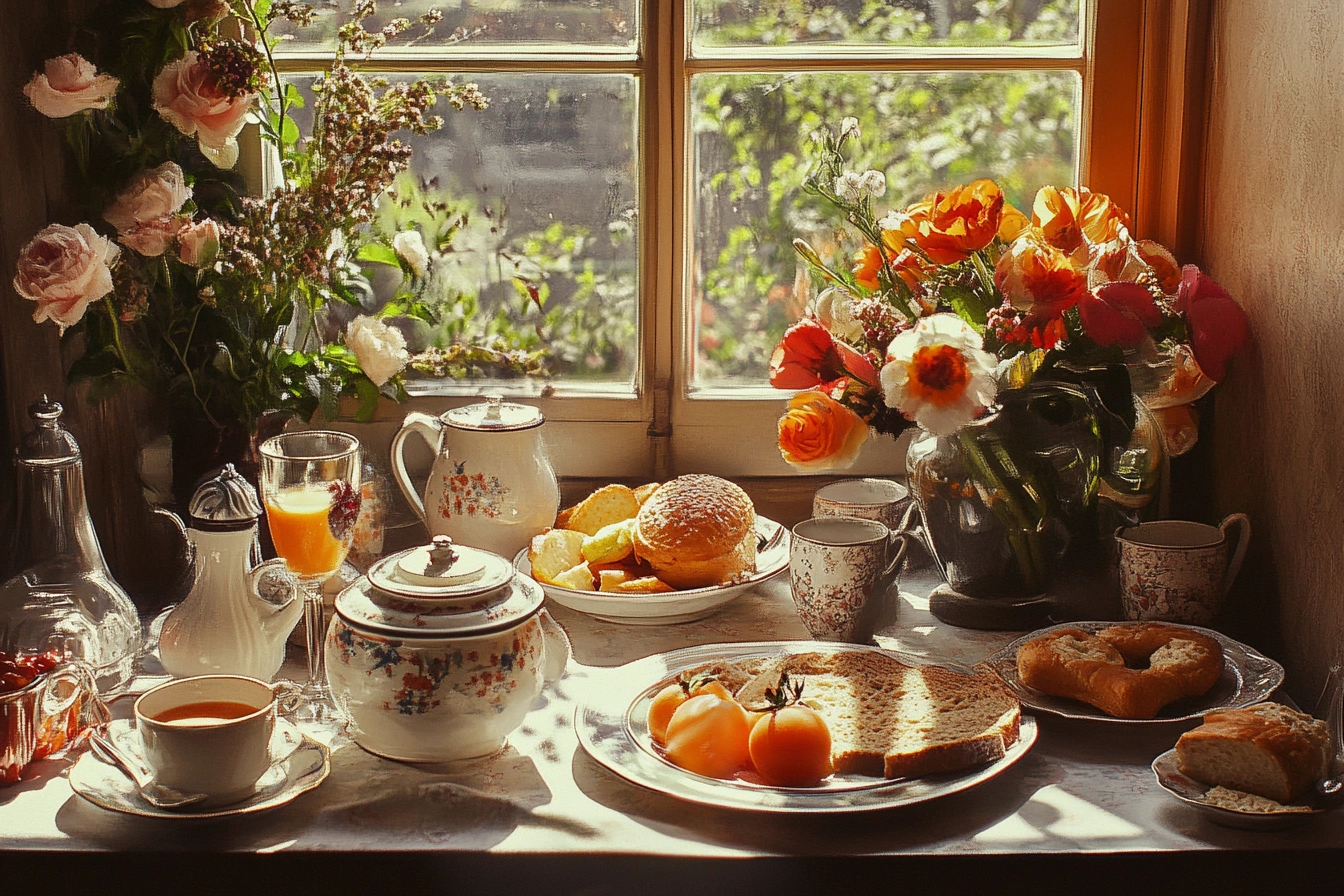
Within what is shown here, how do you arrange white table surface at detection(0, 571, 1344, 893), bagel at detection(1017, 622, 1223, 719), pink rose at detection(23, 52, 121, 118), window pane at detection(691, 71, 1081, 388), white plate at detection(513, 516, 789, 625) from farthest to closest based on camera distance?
1. window pane at detection(691, 71, 1081, 388)
2. white plate at detection(513, 516, 789, 625)
3. pink rose at detection(23, 52, 121, 118)
4. bagel at detection(1017, 622, 1223, 719)
5. white table surface at detection(0, 571, 1344, 893)

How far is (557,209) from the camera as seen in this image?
163cm

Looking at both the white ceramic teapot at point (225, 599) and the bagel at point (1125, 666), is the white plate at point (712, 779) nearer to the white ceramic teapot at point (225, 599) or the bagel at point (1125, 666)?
the bagel at point (1125, 666)

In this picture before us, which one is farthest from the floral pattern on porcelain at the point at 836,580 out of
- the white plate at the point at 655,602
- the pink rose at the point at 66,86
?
the pink rose at the point at 66,86

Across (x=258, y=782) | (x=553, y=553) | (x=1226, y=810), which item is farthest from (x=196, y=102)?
(x=1226, y=810)

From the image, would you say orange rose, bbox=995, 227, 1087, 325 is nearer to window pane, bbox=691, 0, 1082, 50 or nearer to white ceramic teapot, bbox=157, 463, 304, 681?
window pane, bbox=691, 0, 1082, 50

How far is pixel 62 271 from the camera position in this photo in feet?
4.03

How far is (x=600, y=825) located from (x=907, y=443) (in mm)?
785

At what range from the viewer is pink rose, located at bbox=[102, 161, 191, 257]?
133 centimetres

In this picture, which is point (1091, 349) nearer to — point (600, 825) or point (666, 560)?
point (666, 560)

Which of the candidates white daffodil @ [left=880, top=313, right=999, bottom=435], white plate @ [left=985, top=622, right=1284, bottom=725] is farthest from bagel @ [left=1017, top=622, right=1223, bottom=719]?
white daffodil @ [left=880, top=313, right=999, bottom=435]

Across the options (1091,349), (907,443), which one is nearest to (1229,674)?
(1091,349)

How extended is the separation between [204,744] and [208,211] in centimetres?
74

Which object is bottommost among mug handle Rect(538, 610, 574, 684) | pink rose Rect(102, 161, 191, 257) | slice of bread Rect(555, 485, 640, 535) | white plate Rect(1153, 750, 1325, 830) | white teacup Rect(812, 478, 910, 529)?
white plate Rect(1153, 750, 1325, 830)

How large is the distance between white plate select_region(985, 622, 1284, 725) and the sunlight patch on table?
0.41 feet
